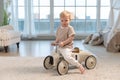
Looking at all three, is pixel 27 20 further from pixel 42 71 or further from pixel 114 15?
pixel 42 71

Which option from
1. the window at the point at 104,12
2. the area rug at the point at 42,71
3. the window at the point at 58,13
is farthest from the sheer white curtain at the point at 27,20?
the area rug at the point at 42,71

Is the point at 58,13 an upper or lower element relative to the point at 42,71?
upper

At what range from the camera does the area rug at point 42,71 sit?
3.04 meters

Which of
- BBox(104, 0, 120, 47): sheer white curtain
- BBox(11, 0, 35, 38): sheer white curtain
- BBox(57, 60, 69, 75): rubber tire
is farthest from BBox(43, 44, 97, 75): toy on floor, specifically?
BBox(11, 0, 35, 38): sheer white curtain

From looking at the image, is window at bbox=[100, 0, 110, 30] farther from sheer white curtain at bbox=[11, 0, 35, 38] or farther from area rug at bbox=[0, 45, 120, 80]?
area rug at bbox=[0, 45, 120, 80]

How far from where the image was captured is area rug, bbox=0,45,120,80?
9.96 ft

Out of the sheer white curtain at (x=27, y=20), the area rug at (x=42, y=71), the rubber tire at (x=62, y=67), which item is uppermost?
the sheer white curtain at (x=27, y=20)

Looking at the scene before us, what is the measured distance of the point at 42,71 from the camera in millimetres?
3312

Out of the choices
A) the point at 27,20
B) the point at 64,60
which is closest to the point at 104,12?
the point at 27,20

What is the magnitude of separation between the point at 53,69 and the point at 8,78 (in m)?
0.60

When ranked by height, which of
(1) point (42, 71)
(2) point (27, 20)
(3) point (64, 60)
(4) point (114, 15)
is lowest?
(1) point (42, 71)

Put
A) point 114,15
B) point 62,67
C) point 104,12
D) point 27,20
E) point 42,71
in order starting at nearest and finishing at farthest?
point 62,67 < point 42,71 < point 114,15 < point 27,20 < point 104,12

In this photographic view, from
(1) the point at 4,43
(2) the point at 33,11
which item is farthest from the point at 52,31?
(1) the point at 4,43

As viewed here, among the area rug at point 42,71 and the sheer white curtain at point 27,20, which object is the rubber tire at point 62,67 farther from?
the sheer white curtain at point 27,20
